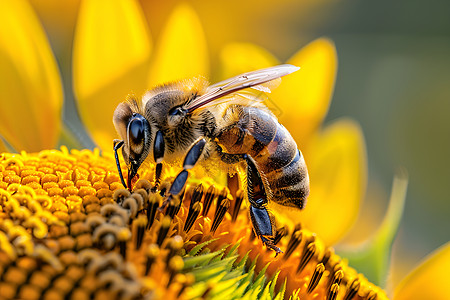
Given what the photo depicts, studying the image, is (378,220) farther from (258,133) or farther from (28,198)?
(28,198)

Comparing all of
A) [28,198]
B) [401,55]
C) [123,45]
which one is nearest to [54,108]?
[123,45]

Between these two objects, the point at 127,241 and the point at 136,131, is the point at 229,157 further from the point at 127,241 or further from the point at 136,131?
the point at 127,241

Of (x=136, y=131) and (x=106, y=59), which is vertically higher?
(x=106, y=59)

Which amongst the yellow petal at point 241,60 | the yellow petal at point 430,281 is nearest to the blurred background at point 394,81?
the yellow petal at point 241,60

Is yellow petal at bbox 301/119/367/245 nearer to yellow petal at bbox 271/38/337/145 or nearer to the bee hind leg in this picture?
yellow petal at bbox 271/38/337/145

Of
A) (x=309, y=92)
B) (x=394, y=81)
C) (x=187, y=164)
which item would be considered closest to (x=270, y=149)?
(x=187, y=164)

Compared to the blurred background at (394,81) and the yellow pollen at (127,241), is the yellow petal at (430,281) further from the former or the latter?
the blurred background at (394,81)
